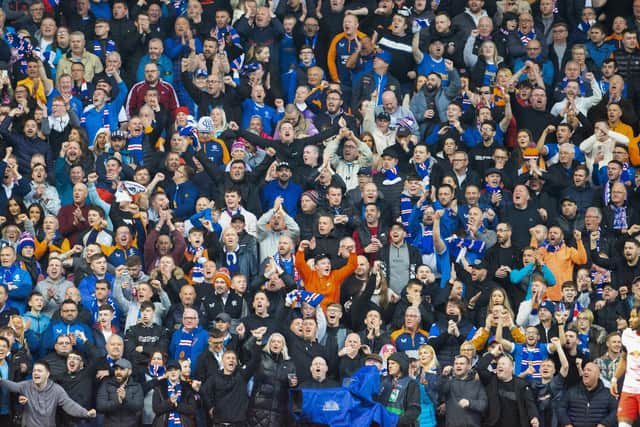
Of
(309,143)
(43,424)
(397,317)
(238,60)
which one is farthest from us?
(238,60)

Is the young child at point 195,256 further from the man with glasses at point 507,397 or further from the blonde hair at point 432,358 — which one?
the man with glasses at point 507,397

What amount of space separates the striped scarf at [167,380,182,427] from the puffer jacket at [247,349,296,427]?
2.85ft

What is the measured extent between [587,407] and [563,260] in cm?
286

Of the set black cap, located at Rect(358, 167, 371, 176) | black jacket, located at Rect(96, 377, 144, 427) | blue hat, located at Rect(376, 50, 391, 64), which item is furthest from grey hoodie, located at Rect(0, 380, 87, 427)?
blue hat, located at Rect(376, 50, 391, 64)

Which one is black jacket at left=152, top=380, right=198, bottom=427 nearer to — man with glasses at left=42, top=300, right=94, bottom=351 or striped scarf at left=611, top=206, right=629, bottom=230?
man with glasses at left=42, top=300, right=94, bottom=351

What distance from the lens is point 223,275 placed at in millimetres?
25484

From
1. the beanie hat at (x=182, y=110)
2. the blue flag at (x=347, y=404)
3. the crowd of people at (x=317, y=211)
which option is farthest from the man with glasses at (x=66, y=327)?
the beanie hat at (x=182, y=110)

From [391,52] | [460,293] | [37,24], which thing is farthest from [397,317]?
[37,24]

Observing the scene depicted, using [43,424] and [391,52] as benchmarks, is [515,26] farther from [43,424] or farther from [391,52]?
[43,424]

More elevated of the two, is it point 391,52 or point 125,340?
point 391,52

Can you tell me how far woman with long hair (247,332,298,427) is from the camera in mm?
23938

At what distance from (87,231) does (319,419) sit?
173 inches

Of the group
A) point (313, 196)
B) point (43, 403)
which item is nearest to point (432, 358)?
point (313, 196)

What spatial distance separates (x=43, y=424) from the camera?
23.7 m
